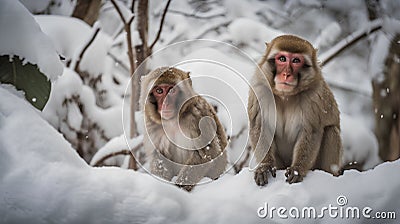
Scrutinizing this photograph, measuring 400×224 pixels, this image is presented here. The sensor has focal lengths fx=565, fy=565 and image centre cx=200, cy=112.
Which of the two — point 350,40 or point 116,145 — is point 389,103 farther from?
point 116,145

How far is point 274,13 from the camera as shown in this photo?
1605 mm

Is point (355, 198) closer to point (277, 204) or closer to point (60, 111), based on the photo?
point (277, 204)

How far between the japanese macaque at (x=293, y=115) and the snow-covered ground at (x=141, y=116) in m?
0.03

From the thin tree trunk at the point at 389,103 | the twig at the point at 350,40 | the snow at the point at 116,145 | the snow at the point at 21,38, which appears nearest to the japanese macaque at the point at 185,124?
the snow at the point at 116,145

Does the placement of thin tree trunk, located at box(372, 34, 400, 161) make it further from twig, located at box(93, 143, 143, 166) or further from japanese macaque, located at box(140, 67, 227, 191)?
twig, located at box(93, 143, 143, 166)

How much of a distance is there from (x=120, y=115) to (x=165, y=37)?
255 mm

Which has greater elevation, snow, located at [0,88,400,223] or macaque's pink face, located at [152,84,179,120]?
macaque's pink face, located at [152,84,179,120]

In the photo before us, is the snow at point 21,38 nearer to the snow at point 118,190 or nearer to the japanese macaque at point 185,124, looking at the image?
the snow at point 118,190

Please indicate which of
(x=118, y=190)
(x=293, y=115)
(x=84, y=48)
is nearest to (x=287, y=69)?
(x=293, y=115)

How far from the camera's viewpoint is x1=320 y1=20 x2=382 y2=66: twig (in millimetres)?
1562

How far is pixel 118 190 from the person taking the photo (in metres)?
1.27

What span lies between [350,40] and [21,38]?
92 cm

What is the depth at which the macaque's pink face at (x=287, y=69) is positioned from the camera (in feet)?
4.47
